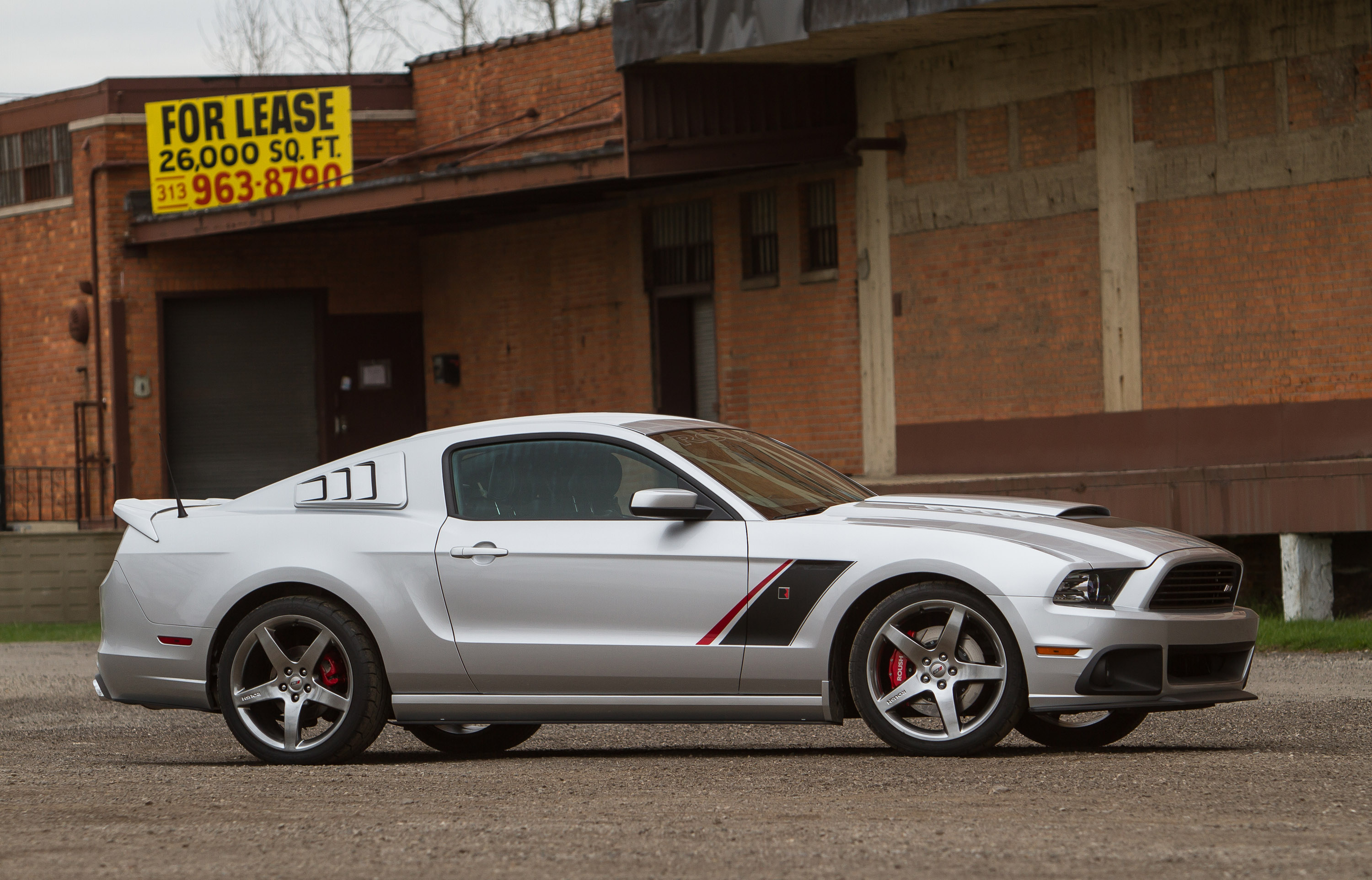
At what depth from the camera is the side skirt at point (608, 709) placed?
7375 millimetres

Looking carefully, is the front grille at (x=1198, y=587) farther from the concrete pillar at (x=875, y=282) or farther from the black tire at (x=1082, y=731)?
the concrete pillar at (x=875, y=282)

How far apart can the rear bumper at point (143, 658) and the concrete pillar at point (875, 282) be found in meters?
11.6

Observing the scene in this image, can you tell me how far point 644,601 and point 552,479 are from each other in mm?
717

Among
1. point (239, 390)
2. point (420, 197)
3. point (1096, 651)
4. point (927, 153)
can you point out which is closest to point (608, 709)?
point (1096, 651)

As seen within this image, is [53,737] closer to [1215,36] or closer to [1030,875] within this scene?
[1030,875]

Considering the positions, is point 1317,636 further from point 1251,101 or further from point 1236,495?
point 1251,101

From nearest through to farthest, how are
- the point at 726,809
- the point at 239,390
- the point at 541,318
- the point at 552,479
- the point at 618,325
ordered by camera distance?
the point at 726,809
the point at 552,479
the point at 618,325
the point at 541,318
the point at 239,390

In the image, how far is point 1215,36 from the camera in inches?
628

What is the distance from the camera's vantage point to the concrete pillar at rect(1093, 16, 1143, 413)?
55.0 ft

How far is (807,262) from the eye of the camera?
2014 cm

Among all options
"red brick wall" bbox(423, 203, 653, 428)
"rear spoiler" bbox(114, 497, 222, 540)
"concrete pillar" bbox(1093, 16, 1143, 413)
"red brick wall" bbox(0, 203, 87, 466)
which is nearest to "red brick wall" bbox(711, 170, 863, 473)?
"red brick wall" bbox(423, 203, 653, 428)

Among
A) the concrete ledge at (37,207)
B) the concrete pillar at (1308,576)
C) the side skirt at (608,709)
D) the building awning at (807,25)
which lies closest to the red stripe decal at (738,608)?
the side skirt at (608,709)

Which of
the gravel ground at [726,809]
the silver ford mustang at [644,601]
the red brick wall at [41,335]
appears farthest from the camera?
the red brick wall at [41,335]

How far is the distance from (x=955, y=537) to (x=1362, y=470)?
7.87 meters
